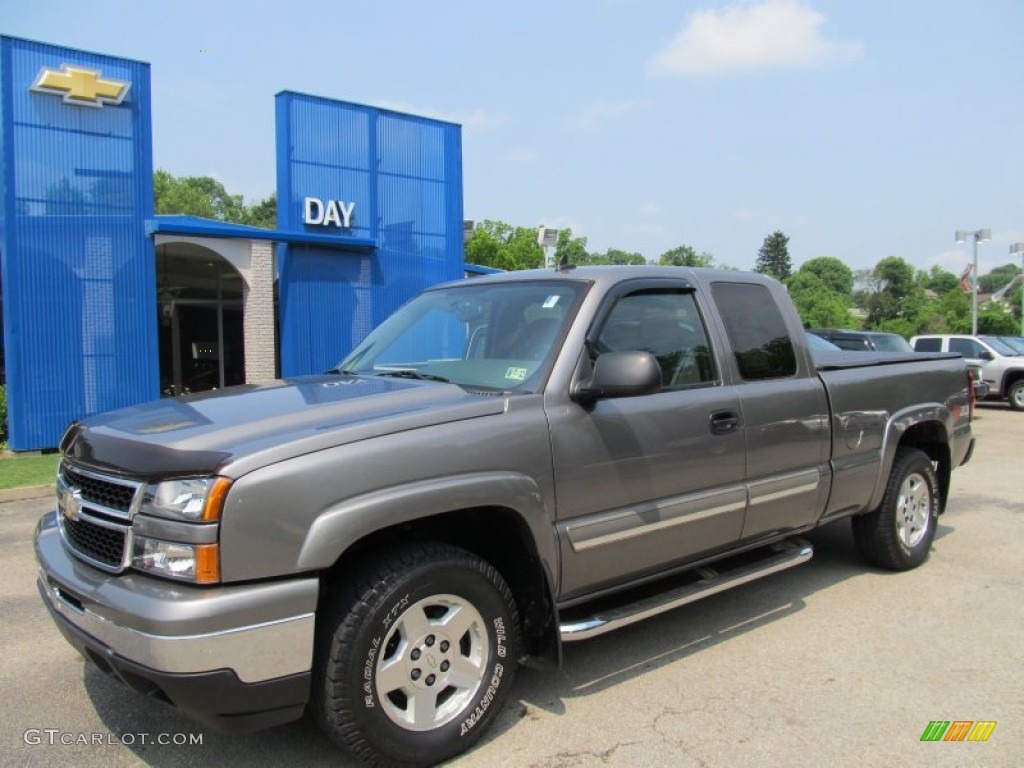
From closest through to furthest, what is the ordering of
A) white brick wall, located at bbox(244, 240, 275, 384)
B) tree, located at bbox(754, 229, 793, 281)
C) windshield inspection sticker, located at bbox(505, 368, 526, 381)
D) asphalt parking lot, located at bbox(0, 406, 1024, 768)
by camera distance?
asphalt parking lot, located at bbox(0, 406, 1024, 768) < windshield inspection sticker, located at bbox(505, 368, 526, 381) < white brick wall, located at bbox(244, 240, 275, 384) < tree, located at bbox(754, 229, 793, 281)

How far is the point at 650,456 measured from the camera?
3.60m

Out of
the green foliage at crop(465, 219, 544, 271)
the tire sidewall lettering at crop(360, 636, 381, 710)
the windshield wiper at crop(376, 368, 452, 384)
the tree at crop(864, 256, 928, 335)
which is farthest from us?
the tree at crop(864, 256, 928, 335)

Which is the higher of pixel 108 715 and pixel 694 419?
pixel 694 419

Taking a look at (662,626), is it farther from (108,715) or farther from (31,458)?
(31,458)

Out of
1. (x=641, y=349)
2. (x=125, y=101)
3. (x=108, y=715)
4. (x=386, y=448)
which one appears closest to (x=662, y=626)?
(x=641, y=349)

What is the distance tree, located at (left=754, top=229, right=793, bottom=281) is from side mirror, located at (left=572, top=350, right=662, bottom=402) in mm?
122923

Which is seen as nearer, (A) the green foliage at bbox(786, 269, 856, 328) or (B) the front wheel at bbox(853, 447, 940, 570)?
(B) the front wheel at bbox(853, 447, 940, 570)

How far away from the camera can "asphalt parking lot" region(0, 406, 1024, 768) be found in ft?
10.1

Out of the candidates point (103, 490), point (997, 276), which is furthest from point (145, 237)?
point (997, 276)

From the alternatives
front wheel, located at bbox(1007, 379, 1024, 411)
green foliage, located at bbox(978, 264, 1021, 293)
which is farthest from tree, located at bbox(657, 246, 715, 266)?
green foliage, located at bbox(978, 264, 1021, 293)

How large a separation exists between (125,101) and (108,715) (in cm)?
1162

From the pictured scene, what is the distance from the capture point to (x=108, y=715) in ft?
11.1

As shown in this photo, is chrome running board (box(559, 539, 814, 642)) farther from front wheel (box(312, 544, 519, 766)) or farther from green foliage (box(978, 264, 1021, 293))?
green foliage (box(978, 264, 1021, 293))

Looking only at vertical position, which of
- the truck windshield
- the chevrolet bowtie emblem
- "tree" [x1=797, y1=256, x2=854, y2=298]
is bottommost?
the truck windshield
